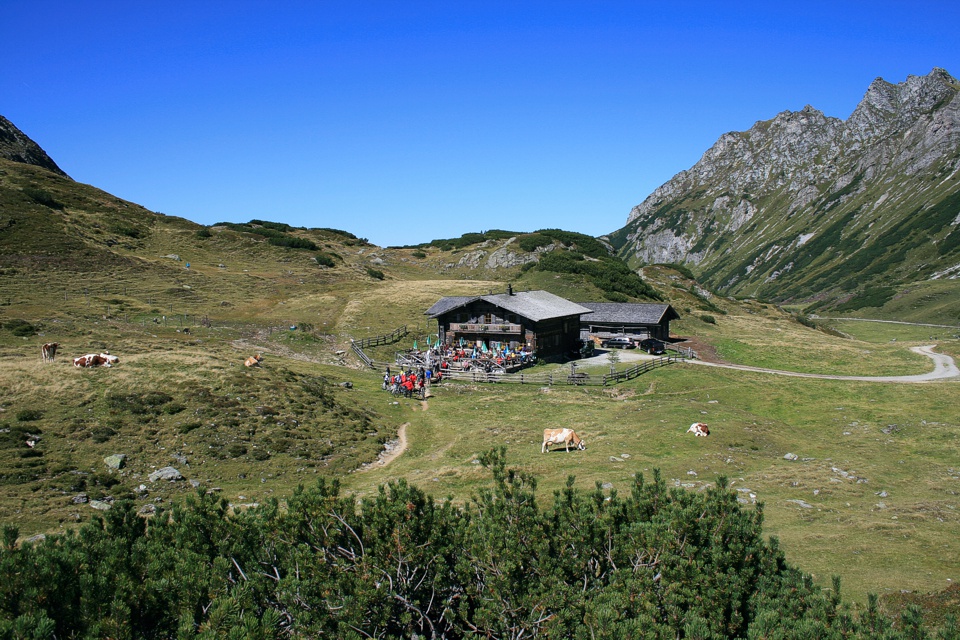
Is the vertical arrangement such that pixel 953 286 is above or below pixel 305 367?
above

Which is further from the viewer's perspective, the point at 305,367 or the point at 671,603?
the point at 305,367

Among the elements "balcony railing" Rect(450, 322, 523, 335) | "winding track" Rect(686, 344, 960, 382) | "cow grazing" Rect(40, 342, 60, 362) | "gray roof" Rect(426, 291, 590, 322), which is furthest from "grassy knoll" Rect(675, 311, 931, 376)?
"cow grazing" Rect(40, 342, 60, 362)

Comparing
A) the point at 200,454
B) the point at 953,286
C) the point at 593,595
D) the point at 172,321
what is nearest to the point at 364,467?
the point at 200,454

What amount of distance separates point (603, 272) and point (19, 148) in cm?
14557

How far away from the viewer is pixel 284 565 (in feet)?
28.9

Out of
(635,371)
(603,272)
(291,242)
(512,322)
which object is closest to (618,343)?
(512,322)

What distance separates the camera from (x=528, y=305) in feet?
194

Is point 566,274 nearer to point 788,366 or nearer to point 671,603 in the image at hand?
point 788,366

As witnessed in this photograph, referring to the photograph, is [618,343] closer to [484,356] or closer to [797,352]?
[484,356]

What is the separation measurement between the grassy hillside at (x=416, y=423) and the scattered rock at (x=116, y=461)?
0.98 ft

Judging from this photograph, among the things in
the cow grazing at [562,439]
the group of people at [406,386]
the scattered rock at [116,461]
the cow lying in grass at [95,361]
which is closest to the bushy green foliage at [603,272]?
the group of people at [406,386]

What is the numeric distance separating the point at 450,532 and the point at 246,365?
3197 centimetres

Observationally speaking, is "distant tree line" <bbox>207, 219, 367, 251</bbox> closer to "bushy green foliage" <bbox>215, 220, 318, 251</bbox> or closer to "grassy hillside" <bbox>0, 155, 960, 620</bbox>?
"bushy green foliage" <bbox>215, 220, 318, 251</bbox>

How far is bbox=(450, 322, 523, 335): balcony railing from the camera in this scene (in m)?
57.0
